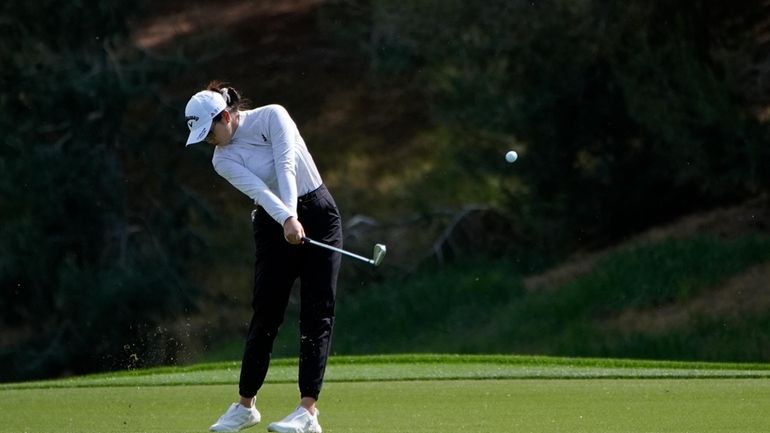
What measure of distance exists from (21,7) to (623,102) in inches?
451

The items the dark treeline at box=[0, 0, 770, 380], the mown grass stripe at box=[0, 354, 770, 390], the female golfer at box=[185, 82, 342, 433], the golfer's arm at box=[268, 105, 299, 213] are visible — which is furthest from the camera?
the dark treeline at box=[0, 0, 770, 380]

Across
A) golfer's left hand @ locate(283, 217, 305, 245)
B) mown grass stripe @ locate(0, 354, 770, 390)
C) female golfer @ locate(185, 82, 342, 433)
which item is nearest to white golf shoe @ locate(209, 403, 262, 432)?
female golfer @ locate(185, 82, 342, 433)

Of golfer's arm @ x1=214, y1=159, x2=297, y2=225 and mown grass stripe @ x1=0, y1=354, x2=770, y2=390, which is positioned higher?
golfer's arm @ x1=214, y1=159, x2=297, y2=225

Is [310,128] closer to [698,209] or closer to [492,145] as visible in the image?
[492,145]

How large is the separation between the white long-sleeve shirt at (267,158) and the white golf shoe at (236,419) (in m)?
0.90

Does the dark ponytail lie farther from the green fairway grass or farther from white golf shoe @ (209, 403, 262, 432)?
the green fairway grass

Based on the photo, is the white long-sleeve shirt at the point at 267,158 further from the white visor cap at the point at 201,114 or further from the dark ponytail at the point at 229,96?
the white visor cap at the point at 201,114

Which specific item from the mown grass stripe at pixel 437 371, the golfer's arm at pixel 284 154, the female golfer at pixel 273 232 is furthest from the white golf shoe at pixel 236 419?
the mown grass stripe at pixel 437 371

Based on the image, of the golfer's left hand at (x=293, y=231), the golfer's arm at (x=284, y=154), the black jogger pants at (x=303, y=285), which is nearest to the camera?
the golfer's left hand at (x=293, y=231)

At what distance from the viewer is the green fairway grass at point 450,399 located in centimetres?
700

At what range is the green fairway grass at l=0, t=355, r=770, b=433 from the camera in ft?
23.0

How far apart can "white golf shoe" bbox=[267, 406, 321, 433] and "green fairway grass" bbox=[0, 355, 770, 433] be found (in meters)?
0.13

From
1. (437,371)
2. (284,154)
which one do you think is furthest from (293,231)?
(437,371)

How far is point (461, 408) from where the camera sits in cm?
782
